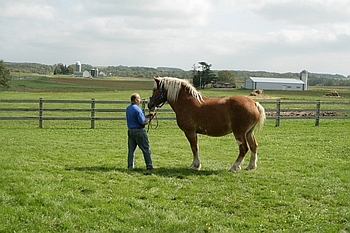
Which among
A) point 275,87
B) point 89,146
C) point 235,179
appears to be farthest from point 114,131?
point 275,87

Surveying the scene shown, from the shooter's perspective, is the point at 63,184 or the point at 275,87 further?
the point at 275,87

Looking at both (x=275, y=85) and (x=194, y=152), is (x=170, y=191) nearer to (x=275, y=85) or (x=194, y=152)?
(x=194, y=152)

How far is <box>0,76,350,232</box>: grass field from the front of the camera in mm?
5242

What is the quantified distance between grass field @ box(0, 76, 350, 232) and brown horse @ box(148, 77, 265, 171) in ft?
1.99

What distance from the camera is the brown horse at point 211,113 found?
834 cm

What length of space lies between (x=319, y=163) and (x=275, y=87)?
281 ft

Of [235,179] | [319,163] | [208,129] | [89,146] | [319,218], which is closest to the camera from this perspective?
[319,218]

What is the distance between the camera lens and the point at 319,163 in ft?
31.0

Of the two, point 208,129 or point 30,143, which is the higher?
point 208,129

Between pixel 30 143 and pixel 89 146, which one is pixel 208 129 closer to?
pixel 89 146

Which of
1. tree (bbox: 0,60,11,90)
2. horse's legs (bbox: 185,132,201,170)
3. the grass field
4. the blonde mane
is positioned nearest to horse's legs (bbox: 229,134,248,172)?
the grass field

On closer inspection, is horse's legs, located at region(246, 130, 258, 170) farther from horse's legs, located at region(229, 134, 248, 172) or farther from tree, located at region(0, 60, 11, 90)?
tree, located at region(0, 60, 11, 90)

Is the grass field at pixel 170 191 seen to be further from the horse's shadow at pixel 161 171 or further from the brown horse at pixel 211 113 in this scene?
the brown horse at pixel 211 113

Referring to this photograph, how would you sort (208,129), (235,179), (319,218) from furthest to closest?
(208,129)
(235,179)
(319,218)
